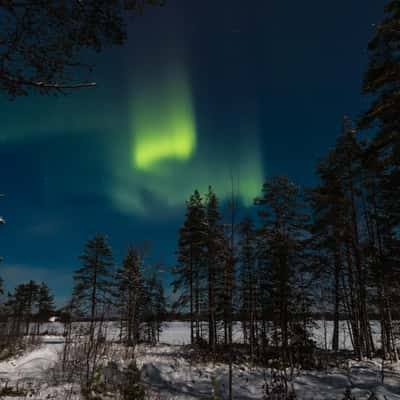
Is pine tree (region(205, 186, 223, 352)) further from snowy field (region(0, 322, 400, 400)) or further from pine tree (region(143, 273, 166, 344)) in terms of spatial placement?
pine tree (region(143, 273, 166, 344))

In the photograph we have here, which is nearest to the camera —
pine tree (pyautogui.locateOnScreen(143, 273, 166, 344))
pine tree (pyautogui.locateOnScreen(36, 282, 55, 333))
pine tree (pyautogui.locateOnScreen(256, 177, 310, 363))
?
pine tree (pyautogui.locateOnScreen(256, 177, 310, 363))

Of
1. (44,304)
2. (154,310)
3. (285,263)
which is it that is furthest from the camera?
(44,304)

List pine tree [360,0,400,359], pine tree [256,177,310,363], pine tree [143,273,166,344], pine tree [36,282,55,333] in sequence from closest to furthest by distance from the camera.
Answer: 1. pine tree [360,0,400,359]
2. pine tree [256,177,310,363]
3. pine tree [143,273,166,344]
4. pine tree [36,282,55,333]

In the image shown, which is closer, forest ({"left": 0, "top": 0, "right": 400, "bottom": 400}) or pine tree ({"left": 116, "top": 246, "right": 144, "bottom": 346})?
forest ({"left": 0, "top": 0, "right": 400, "bottom": 400})

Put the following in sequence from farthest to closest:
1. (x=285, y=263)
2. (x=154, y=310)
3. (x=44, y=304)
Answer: (x=44, y=304) → (x=154, y=310) → (x=285, y=263)

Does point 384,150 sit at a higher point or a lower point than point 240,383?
higher

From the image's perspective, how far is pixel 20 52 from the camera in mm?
4141

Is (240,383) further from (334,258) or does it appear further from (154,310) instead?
(154,310)

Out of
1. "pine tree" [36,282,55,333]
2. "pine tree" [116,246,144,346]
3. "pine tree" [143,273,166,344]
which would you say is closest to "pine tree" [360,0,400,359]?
"pine tree" [116,246,144,346]

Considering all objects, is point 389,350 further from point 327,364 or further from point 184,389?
point 184,389

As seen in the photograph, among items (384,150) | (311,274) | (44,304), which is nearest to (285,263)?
(311,274)

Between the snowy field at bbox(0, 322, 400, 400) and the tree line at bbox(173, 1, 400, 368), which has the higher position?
the tree line at bbox(173, 1, 400, 368)

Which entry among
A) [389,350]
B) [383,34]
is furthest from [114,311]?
[383,34]

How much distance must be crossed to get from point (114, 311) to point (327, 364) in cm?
1106
